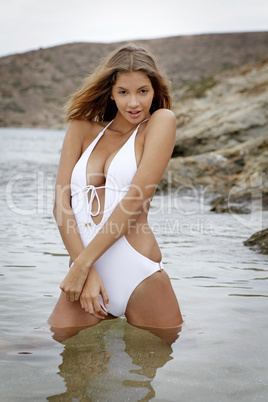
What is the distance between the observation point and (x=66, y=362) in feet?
9.08

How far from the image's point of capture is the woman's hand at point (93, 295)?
112 inches

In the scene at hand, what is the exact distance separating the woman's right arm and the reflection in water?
21.0 inches

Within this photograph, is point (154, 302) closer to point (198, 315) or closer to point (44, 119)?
point (198, 315)

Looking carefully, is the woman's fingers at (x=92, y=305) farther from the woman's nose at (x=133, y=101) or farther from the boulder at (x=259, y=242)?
the boulder at (x=259, y=242)

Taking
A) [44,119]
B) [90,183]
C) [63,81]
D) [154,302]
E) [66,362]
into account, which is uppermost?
[63,81]

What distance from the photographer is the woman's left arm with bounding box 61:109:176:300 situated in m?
2.85

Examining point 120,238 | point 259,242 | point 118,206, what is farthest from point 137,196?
point 259,242

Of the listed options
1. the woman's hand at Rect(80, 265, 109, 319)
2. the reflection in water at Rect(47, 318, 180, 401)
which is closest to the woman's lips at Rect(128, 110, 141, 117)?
the woman's hand at Rect(80, 265, 109, 319)

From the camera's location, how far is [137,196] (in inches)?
115

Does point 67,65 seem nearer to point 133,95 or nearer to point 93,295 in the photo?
point 133,95

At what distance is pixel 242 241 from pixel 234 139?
7405mm

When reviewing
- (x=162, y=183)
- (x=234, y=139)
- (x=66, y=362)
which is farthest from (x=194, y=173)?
(x=66, y=362)

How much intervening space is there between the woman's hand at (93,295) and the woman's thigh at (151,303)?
0.17 metres

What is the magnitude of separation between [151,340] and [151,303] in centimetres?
22
